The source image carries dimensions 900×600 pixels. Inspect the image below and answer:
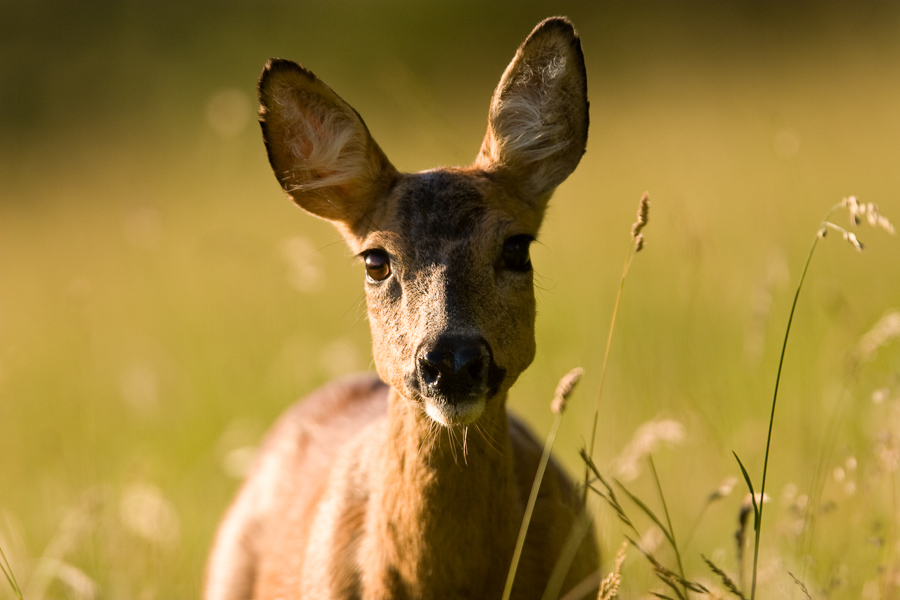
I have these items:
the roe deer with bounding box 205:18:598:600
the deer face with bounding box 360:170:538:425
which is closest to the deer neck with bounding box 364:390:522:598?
the roe deer with bounding box 205:18:598:600

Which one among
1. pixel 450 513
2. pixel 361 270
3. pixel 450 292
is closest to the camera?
pixel 450 292

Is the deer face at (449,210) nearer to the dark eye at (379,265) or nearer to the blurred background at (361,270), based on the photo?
the dark eye at (379,265)

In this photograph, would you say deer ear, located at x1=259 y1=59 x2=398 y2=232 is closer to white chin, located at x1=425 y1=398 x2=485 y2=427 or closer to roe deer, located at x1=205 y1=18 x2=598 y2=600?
roe deer, located at x1=205 y1=18 x2=598 y2=600

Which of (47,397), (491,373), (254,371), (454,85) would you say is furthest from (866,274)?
(454,85)

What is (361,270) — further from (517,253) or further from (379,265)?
(517,253)

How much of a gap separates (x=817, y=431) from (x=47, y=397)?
7.50 meters

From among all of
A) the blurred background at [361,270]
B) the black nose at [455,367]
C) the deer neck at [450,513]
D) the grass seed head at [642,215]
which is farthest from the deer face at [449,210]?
the grass seed head at [642,215]

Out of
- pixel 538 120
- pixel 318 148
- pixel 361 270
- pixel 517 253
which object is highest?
pixel 318 148

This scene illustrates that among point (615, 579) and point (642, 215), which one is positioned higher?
point (642, 215)

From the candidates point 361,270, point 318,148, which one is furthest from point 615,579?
point 361,270

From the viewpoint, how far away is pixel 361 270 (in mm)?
11266

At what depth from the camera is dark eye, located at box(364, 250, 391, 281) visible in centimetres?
420

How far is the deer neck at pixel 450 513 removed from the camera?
406 centimetres

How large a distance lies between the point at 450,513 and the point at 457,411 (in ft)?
2.11
